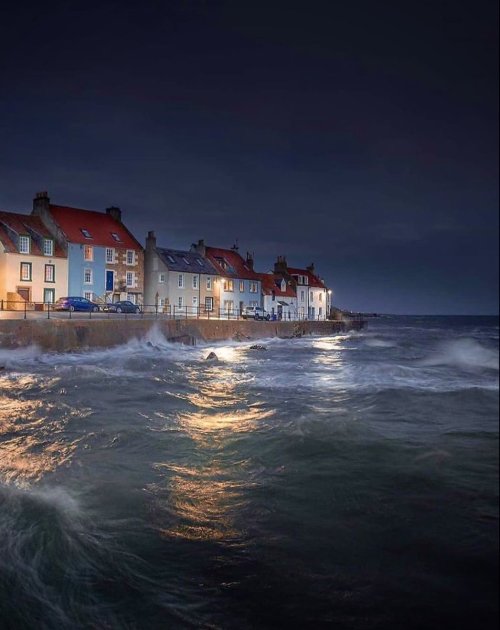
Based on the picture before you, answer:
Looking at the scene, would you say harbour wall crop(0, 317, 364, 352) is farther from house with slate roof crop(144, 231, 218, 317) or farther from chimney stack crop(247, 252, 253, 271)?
chimney stack crop(247, 252, 253, 271)

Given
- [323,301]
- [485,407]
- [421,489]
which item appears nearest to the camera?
[485,407]

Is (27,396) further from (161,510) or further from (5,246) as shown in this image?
(5,246)

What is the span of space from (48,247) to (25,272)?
3527 millimetres

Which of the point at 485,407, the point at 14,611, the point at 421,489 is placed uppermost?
the point at 485,407

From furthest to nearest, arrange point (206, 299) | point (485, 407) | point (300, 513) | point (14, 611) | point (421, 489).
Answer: point (206, 299) → point (300, 513) → point (14, 611) → point (421, 489) → point (485, 407)

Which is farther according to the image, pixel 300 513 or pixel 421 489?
pixel 300 513

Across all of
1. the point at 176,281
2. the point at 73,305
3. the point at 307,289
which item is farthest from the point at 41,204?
the point at 307,289

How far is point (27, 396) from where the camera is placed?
18.2m

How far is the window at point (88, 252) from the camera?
1895 inches

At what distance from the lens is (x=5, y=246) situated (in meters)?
41.8

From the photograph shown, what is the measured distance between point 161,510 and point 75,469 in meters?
2.98

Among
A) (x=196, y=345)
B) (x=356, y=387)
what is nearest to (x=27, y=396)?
(x=356, y=387)

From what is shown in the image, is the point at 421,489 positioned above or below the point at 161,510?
above

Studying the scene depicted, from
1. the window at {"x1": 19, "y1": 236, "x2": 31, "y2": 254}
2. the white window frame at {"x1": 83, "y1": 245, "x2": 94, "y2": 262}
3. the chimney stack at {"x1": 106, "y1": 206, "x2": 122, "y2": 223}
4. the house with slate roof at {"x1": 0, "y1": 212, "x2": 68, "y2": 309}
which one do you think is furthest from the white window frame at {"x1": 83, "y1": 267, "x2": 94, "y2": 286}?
the chimney stack at {"x1": 106, "y1": 206, "x2": 122, "y2": 223}
